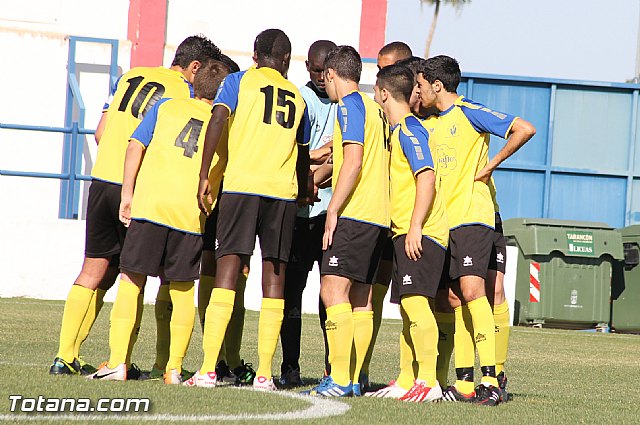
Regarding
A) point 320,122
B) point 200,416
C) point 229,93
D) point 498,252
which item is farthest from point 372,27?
point 200,416

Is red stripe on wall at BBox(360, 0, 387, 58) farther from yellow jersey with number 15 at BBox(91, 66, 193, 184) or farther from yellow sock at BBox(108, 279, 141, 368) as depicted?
yellow sock at BBox(108, 279, 141, 368)

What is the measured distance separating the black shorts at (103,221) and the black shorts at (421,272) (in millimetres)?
1916

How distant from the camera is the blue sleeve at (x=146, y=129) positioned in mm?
7332

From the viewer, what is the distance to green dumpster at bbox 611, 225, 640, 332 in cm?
1995

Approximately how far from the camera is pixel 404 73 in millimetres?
7371

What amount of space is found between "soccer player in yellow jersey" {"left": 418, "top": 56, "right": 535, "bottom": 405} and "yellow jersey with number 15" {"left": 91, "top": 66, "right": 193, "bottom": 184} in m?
1.73

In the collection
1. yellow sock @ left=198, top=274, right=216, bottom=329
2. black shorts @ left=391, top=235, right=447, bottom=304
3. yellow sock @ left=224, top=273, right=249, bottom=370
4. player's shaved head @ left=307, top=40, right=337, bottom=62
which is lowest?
yellow sock @ left=224, top=273, right=249, bottom=370

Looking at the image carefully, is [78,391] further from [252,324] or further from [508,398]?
[252,324]

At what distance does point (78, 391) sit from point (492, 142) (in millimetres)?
18921

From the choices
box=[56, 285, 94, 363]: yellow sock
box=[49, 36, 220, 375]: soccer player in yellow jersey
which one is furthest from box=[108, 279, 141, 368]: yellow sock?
box=[56, 285, 94, 363]: yellow sock

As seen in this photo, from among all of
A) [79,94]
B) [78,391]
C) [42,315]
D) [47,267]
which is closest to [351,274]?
[78,391]

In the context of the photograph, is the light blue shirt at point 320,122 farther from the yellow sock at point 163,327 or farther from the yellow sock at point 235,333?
the yellow sock at point 163,327

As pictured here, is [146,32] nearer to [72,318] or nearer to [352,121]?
[72,318]

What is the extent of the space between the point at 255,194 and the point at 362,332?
1.17 meters
